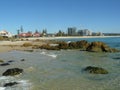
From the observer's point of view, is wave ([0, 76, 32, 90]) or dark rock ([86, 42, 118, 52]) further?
dark rock ([86, 42, 118, 52])

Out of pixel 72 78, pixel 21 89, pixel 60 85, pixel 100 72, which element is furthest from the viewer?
pixel 100 72

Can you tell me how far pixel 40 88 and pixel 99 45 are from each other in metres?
33.7

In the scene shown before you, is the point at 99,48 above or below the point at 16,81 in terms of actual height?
below

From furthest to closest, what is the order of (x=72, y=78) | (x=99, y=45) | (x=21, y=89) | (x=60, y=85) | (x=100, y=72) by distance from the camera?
(x=99, y=45), (x=100, y=72), (x=72, y=78), (x=60, y=85), (x=21, y=89)

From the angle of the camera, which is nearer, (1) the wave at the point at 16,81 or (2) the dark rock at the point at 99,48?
(1) the wave at the point at 16,81

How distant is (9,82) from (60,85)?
3.69 meters

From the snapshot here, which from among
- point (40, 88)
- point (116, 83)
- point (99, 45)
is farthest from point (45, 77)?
point (99, 45)

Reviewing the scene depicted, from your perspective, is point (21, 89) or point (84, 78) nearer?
point (21, 89)

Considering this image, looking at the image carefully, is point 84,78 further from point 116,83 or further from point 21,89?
point 21,89

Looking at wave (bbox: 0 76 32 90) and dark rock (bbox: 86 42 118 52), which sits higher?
wave (bbox: 0 76 32 90)

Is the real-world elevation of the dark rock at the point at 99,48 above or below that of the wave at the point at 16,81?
below

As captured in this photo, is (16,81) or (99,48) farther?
(99,48)

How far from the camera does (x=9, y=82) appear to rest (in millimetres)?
17828

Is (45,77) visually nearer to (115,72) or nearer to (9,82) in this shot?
(9,82)
